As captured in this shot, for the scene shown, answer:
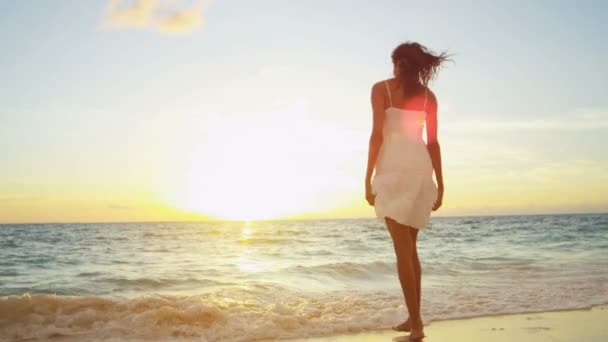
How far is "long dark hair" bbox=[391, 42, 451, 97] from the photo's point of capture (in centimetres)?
391

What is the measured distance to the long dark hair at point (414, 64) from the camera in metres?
3.91

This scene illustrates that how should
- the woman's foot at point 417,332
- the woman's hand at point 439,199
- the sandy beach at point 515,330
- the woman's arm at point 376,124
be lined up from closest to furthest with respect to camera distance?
1. the woman's arm at point 376,124
2. the woman's foot at point 417,332
3. the woman's hand at point 439,199
4. the sandy beach at point 515,330

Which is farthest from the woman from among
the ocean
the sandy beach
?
the ocean

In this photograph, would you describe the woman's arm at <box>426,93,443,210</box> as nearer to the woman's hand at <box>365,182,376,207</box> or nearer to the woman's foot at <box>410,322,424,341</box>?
the woman's hand at <box>365,182,376,207</box>

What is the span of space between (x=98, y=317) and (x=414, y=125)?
12.8 feet

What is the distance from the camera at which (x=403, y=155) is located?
3.93 metres

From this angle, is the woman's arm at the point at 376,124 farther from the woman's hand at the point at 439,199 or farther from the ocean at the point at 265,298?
the ocean at the point at 265,298

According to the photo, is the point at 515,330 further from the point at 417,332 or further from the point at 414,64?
the point at 414,64

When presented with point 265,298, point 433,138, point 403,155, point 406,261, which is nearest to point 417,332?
point 406,261

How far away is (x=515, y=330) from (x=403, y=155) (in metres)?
2.12

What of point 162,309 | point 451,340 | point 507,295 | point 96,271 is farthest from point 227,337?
point 96,271

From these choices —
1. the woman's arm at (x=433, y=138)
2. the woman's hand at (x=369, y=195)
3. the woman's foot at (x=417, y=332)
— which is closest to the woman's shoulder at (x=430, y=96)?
the woman's arm at (x=433, y=138)

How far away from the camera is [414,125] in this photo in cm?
399

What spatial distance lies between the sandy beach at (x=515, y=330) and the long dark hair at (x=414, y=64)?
2027 mm
